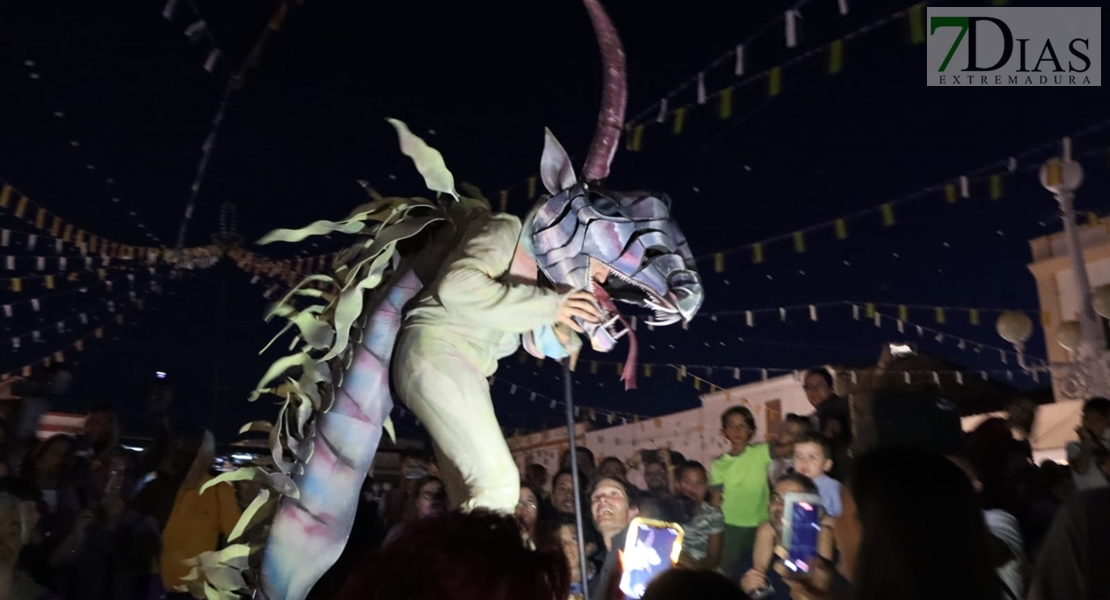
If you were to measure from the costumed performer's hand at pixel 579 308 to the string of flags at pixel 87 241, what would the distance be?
4.51 metres

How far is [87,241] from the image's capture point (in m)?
6.27

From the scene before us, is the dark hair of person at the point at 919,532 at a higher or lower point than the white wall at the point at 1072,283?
lower

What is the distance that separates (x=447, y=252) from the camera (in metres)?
2.28

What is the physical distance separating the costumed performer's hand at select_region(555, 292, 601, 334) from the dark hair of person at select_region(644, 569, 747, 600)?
3.99 feet

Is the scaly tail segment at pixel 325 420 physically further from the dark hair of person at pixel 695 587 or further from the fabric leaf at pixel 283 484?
the dark hair of person at pixel 695 587

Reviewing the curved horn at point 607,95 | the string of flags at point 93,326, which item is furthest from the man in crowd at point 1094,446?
the string of flags at point 93,326

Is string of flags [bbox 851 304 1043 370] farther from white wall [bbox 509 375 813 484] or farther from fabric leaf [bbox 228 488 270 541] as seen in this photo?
fabric leaf [bbox 228 488 270 541]

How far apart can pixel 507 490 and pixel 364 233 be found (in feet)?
2.91

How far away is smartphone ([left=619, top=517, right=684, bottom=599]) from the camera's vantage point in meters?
2.24

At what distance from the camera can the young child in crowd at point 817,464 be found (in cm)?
272

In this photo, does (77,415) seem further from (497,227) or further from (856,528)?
(856,528)

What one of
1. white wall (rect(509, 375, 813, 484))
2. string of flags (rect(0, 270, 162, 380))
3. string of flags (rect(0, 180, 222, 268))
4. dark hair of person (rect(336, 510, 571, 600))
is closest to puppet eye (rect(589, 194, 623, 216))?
dark hair of person (rect(336, 510, 571, 600))

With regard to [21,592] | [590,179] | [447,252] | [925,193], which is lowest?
[21,592]

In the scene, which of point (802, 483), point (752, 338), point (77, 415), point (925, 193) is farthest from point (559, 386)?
point (77, 415)
